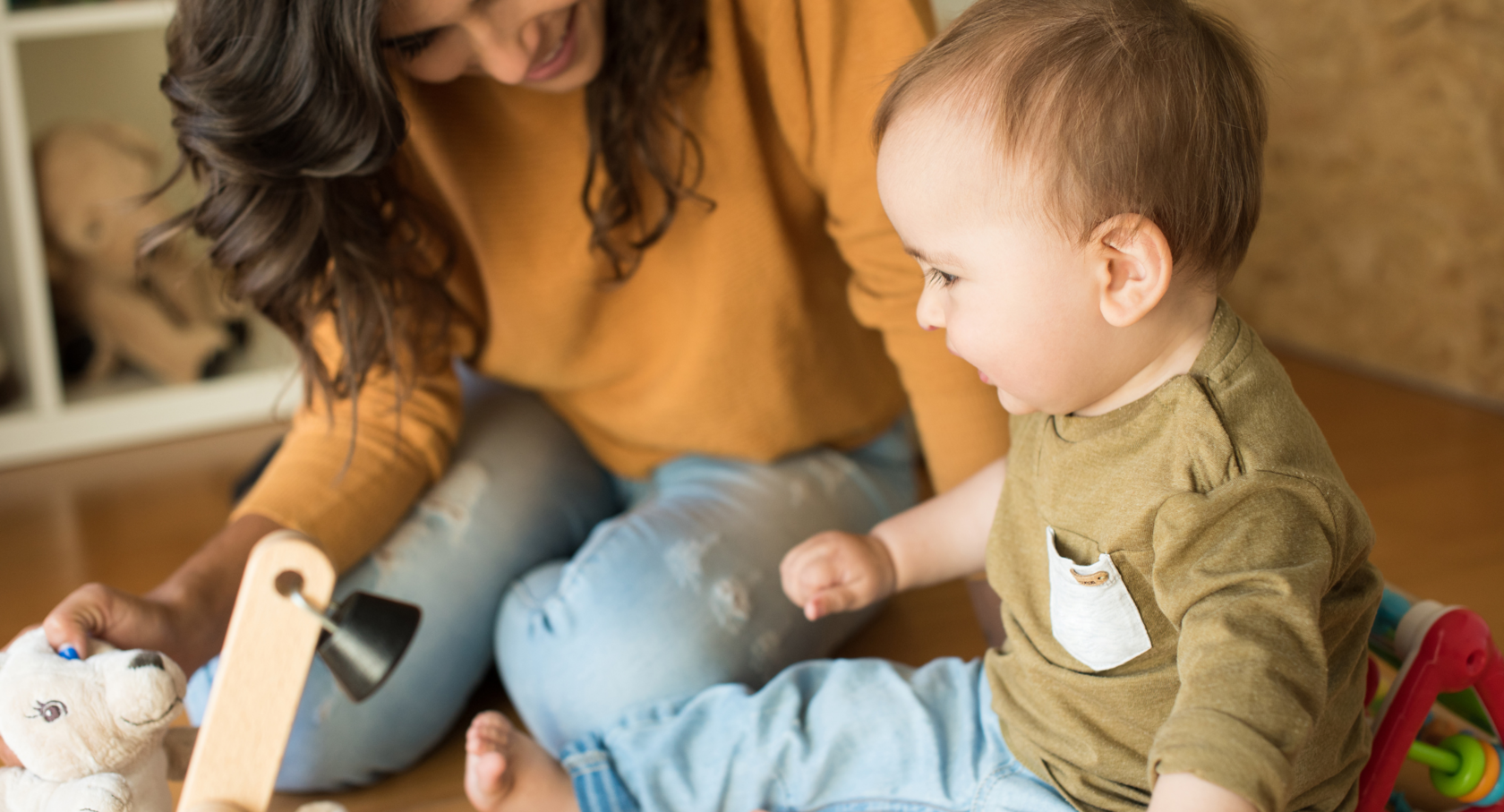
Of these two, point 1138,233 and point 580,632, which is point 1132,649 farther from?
point 580,632

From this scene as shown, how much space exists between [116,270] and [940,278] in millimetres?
1765

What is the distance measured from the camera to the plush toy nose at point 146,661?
0.67 meters

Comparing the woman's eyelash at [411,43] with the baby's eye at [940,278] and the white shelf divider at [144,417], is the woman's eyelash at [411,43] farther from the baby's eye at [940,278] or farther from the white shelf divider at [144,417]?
the white shelf divider at [144,417]

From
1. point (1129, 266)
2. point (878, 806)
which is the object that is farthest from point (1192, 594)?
point (878, 806)

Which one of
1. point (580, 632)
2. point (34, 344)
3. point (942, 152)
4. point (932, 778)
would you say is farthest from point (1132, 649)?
point (34, 344)

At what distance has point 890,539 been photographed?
89cm

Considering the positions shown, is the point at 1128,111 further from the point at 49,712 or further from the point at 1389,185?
the point at 1389,185

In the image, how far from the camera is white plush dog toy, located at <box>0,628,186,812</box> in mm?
645

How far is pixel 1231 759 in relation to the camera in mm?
534

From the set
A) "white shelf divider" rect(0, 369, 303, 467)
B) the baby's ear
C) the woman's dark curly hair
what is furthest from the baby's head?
"white shelf divider" rect(0, 369, 303, 467)

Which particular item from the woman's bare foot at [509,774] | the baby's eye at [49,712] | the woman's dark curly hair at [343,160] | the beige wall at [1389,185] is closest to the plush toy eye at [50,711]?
the baby's eye at [49,712]

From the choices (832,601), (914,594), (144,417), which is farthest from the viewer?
(144,417)

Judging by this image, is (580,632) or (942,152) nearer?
(942,152)

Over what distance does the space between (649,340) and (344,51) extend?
1.45 ft
